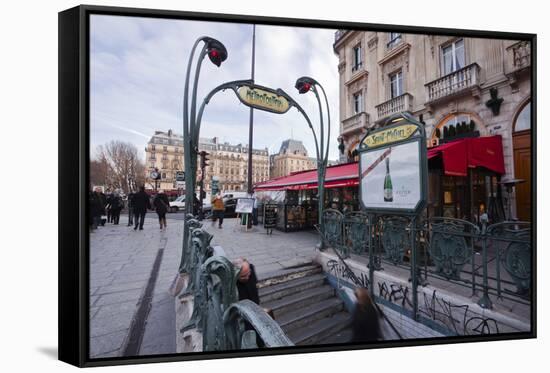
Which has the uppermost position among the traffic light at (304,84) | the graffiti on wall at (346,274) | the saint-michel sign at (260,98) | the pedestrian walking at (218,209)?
the traffic light at (304,84)

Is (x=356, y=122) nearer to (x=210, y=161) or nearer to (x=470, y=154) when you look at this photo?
(x=470, y=154)

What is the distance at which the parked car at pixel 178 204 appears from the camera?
8.26ft

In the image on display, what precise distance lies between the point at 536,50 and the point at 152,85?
4.25 metres

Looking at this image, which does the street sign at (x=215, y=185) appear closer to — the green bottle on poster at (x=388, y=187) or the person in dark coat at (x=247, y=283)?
the person in dark coat at (x=247, y=283)

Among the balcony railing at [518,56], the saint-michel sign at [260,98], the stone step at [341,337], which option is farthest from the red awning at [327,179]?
the balcony railing at [518,56]

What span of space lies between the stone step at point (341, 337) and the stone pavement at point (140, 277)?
88 cm

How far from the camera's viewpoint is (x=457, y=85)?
8.79ft

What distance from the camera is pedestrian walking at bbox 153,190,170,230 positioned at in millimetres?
2480

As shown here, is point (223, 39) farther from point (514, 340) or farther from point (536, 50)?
point (514, 340)

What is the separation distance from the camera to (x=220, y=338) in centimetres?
196

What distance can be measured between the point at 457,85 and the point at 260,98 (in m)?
2.31

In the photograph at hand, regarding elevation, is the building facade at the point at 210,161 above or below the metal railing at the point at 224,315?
above

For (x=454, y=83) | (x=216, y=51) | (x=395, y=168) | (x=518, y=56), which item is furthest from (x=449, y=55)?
(x=216, y=51)

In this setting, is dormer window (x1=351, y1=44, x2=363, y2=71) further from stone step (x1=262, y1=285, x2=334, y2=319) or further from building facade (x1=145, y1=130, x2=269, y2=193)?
stone step (x1=262, y1=285, x2=334, y2=319)
